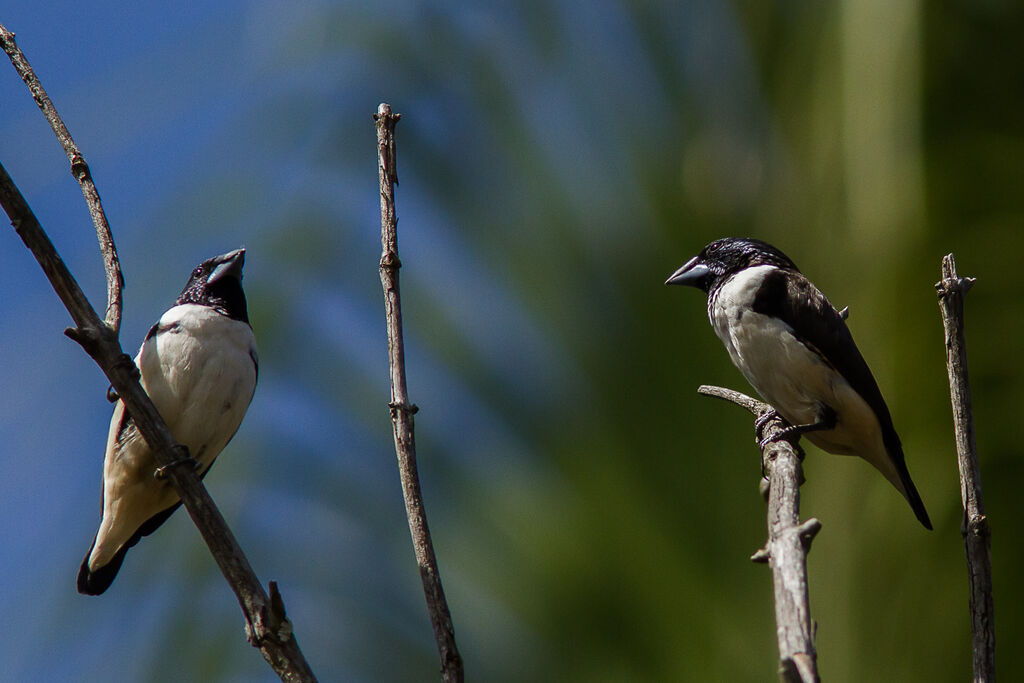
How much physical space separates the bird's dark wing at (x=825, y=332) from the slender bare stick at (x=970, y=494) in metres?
1.26

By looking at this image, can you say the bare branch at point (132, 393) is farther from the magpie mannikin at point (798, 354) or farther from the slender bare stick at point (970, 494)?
the magpie mannikin at point (798, 354)

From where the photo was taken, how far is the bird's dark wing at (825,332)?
3195 millimetres

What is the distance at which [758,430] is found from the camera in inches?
133

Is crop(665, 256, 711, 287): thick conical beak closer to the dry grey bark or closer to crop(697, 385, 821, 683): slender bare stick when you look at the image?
crop(697, 385, 821, 683): slender bare stick

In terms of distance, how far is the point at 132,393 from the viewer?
1.97m

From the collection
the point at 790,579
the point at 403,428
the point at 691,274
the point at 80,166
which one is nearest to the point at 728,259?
the point at 691,274

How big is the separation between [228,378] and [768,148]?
1.95m

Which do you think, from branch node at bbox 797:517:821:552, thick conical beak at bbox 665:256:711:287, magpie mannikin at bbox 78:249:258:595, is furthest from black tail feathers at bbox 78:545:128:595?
branch node at bbox 797:517:821:552

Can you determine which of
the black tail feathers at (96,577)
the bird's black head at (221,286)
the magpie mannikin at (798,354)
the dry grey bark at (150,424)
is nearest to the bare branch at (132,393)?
the dry grey bark at (150,424)

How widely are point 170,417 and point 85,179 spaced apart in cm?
129

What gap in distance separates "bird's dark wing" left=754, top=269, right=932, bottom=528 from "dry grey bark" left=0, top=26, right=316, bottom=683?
1970 millimetres

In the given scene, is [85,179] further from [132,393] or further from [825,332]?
[825,332]

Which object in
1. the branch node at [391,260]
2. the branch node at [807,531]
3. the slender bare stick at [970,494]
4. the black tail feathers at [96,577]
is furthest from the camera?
the black tail feathers at [96,577]

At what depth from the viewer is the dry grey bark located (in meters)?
1.72
